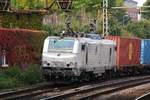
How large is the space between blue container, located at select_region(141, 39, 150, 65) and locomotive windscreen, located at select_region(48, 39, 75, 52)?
14.6 m

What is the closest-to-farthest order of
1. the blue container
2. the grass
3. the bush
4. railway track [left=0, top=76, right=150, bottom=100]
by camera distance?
railway track [left=0, top=76, right=150, bottom=100], the grass, the bush, the blue container

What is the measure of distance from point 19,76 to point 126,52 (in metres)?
11.5

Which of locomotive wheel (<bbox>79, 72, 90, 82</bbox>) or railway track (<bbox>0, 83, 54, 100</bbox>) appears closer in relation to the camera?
railway track (<bbox>0, 83, 54, 100</bbox>)

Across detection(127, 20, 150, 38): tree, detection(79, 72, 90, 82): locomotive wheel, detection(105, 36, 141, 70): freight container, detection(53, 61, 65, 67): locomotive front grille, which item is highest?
detection(127, 20, 150, 38): tree

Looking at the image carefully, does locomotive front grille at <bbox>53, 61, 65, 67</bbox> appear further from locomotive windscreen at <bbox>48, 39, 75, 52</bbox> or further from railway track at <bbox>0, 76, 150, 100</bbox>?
railway track at <bbox>0, 76, 150, 100</bbox>

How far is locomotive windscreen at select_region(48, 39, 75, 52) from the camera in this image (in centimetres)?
2653

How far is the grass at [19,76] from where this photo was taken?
26016 millimetres

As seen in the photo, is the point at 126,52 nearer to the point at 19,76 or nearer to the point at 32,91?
the point at 19,76

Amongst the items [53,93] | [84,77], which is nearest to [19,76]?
[84,77]

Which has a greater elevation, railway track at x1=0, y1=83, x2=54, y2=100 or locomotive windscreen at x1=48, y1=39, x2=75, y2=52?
locomotive windscreen at x1=48, y1=39, x2=75, y2=52

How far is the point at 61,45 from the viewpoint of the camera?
26672mm

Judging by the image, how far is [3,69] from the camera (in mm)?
28578

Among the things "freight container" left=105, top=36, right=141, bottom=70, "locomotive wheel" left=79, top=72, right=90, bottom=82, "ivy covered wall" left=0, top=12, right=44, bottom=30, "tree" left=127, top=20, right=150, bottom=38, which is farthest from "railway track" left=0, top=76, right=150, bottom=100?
"tree" left=127, top=20, right=150, bottom=38

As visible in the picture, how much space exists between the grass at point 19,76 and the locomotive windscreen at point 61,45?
2.01 m
